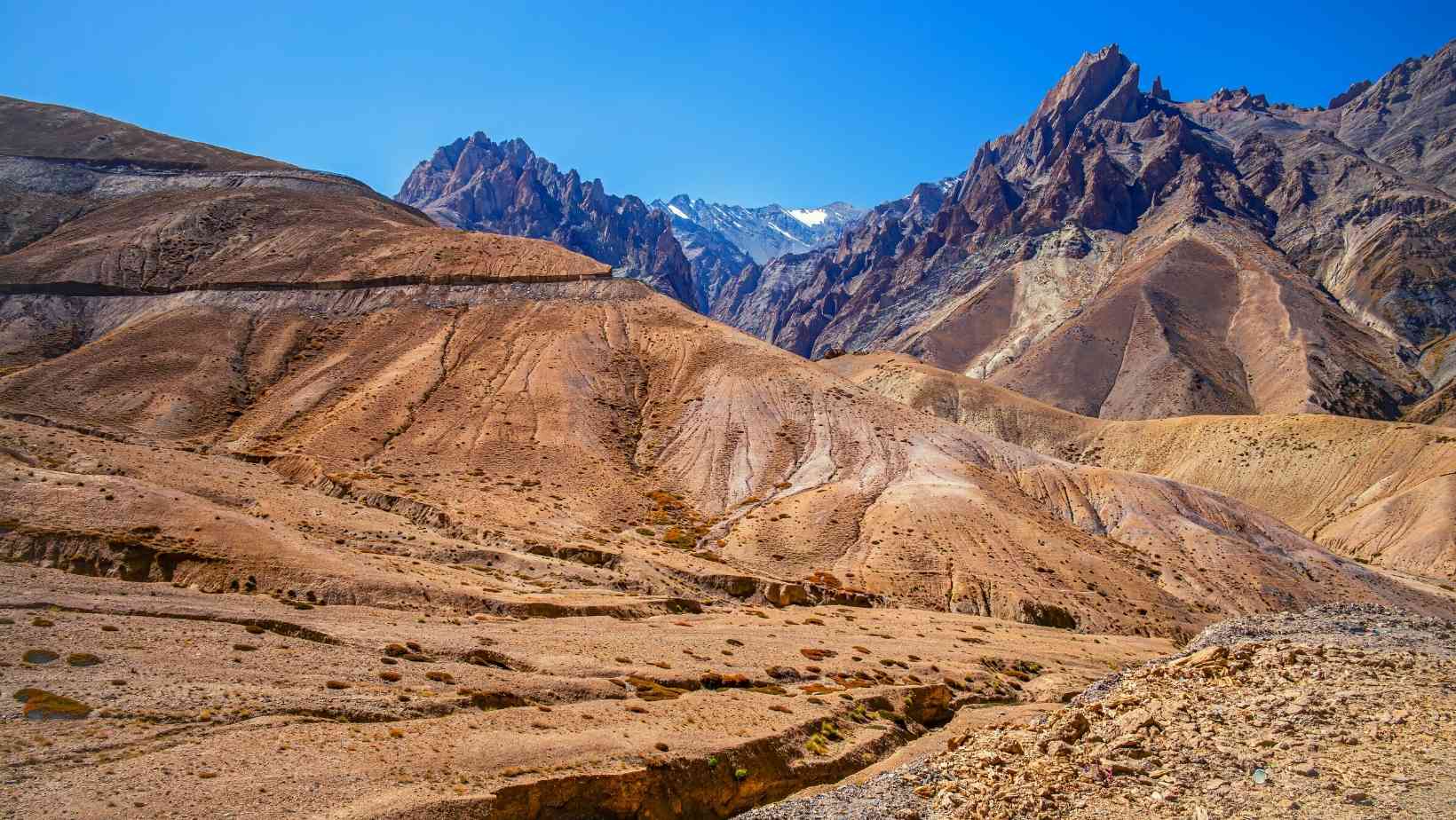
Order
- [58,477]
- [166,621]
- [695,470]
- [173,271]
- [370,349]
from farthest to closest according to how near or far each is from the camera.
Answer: [173,271]
[370,349]
[695,470]
[58,477]
[166,621]

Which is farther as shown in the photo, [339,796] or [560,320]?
[560,320]

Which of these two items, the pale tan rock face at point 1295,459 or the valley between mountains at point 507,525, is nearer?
the valley between mountains at point 507,525

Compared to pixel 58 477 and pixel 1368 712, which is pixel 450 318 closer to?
pixel 58 477

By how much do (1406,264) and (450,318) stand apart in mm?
215046

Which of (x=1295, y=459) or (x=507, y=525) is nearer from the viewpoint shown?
(x=507, y=525)

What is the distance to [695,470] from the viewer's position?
64938 millimetres

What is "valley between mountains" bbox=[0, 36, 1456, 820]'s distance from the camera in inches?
842

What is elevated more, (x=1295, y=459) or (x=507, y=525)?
(x=1295, y=459)

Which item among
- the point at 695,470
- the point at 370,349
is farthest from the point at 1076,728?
the point at 370,349

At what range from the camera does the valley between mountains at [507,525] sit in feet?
70.1

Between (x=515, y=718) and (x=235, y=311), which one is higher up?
(x=235, y=311)

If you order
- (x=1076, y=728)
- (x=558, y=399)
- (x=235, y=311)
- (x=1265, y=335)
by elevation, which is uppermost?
(x=1265, y=335)

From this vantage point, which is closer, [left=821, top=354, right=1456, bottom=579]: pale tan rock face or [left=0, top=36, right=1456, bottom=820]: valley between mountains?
[left=0, top=36, right=1456, bottom=820]: valley between mountains

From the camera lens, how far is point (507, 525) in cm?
4994
